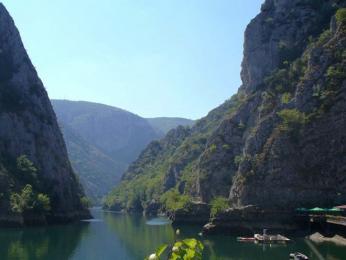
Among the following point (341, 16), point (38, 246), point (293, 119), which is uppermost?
point (341, 16)

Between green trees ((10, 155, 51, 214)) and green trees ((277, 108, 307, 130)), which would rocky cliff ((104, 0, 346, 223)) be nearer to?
green trees ((277, 108, 307, 130))

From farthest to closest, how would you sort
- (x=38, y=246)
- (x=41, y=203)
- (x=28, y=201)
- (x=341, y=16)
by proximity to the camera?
(x=41, y=203)
(x=28, y=201)
(x=341, y=16)
(x=38, y=246)

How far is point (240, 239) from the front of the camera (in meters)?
96.2

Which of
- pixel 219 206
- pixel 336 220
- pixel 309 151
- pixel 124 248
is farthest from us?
pixel 219 206

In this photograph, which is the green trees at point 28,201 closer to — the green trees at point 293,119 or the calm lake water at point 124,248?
the calm lake water at point 124,248

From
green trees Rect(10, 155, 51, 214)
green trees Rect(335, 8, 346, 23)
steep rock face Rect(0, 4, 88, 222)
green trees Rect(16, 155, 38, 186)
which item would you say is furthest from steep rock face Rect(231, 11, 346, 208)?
steep rock face Rect(0, 4, 88, 222)

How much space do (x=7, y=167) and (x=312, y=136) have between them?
93.4 meters

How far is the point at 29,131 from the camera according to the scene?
6663 inches

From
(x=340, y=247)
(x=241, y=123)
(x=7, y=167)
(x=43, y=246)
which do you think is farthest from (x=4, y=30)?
(x=340, y=247)

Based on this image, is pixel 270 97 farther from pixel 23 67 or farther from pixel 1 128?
pixel 23 67

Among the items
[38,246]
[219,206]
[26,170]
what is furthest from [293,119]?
[26,170]

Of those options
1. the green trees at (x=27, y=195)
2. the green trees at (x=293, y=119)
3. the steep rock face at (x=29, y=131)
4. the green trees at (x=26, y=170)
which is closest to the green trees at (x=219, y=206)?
the green trees at (x=293, y=119)

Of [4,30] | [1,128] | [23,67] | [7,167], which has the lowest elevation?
[7,167]

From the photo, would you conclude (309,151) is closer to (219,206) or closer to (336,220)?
(336,220)
